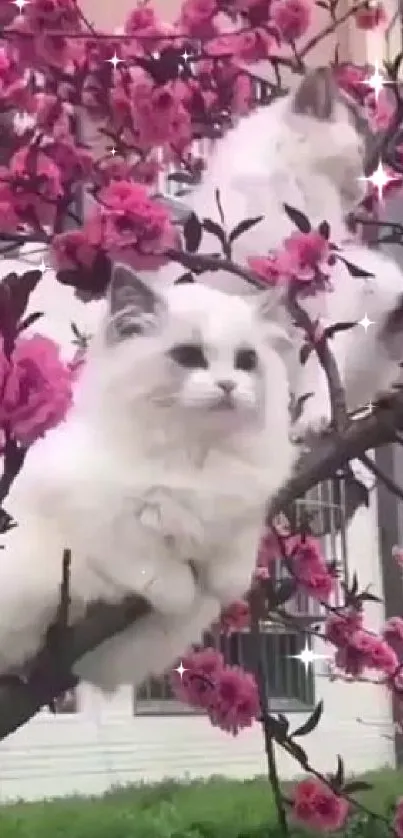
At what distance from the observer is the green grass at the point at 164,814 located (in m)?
0.91

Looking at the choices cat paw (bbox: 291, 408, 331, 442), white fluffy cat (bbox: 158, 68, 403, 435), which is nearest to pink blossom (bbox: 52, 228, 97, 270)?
white fluffy cat (bbox: 158, 68, 403, 435)

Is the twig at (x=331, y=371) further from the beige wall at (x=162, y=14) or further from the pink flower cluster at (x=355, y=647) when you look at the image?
the beige wall at (x=162, y=14)

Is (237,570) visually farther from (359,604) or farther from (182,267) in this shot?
(182,267)

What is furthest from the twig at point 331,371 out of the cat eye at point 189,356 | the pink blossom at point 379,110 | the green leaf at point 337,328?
the pink blossom at point 379,110

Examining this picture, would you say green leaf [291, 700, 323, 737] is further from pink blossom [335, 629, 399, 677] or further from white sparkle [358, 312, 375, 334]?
white sparkle [358, 312, 375, 334]

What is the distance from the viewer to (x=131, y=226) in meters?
0.97

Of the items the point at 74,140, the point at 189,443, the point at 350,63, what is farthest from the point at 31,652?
the point at 350,63

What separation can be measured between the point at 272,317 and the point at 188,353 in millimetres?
94

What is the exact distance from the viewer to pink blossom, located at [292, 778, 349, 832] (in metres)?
1.00

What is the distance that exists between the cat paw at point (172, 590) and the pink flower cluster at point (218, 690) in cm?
5

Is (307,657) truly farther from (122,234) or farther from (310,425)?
(122,234)

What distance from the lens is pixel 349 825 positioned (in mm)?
1008

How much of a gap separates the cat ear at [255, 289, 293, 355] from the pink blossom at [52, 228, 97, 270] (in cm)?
15

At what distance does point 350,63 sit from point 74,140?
0.29 metres
